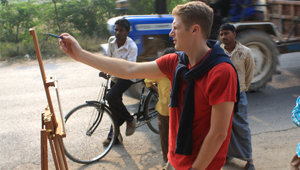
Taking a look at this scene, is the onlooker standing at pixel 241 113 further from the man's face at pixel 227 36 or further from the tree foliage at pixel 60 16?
the tree foliage at pixel 60 16

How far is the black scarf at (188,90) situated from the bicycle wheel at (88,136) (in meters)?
2.10

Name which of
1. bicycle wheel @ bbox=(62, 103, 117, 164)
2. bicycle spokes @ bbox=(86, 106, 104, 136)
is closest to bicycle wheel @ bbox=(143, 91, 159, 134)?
bicycle wheel @ bbox=(62, 103, 117, 164)

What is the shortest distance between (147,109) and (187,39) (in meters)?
2.63

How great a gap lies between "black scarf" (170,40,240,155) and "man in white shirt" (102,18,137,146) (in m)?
2.10

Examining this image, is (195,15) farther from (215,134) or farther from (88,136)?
(88,136)

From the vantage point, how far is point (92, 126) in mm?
3846

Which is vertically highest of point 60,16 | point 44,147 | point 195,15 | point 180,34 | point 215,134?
point 195,15

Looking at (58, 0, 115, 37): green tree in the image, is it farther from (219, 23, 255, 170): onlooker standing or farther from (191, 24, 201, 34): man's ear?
(191, 24, 201, 34): man's ear

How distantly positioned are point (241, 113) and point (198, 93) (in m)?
A: 1.96

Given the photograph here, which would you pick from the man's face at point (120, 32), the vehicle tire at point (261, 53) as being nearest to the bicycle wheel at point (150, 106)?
the man's face at point (120, 32)

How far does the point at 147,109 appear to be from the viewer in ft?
14.0

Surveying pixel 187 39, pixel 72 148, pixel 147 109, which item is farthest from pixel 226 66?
pixel 72 148

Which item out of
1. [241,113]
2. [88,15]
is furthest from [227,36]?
[88,15]

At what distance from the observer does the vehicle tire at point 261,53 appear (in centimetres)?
603
